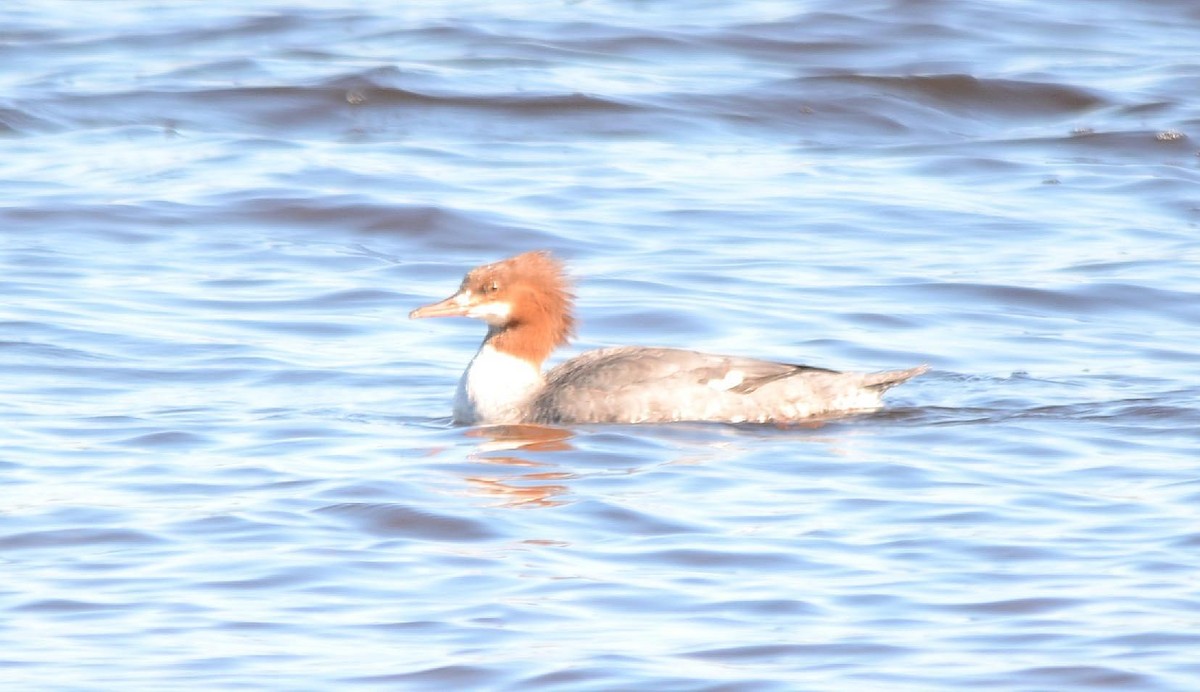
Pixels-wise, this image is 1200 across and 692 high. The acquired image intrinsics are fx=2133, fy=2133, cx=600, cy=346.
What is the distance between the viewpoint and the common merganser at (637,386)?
966 cm

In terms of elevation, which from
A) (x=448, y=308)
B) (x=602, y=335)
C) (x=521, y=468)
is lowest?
(x=602, y=335)

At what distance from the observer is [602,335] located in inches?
453

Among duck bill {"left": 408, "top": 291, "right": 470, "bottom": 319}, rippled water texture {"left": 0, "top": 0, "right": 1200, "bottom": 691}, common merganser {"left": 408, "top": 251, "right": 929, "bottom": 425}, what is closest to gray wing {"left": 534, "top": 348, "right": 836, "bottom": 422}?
common merganser {"left": 408, "top": 251, "right": 929, "bottom": 425}

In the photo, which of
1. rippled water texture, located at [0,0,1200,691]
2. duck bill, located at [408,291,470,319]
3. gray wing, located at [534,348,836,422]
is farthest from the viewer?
duck bill, located at [408,291,470,319]

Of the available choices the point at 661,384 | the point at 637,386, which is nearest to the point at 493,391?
the point at 637,386

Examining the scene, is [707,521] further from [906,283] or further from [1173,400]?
[906,283]

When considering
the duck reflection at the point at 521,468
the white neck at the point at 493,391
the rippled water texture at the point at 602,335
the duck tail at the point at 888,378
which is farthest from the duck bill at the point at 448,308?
the duck tail at the point at 888,378

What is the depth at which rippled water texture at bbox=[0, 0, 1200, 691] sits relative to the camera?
6324 mm

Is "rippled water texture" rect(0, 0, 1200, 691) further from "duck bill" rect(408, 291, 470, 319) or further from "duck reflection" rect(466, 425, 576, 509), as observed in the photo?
"duck bill" rect(408, 291, 470, 319)

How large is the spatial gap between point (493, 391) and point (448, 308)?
457mm

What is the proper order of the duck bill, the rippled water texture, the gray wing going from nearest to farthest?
the rippled water texture < the gray wing < the duck bill

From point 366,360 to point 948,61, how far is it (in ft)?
30.4

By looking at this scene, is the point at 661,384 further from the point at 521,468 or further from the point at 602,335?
the point at 602,335

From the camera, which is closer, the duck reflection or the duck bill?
the duck reflection
